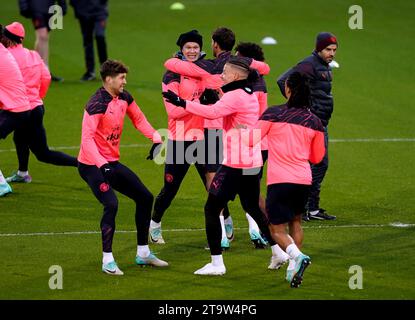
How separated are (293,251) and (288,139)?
1221 mm

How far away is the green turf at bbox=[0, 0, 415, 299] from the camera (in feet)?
38.5

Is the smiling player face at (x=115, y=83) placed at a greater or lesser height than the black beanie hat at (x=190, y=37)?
lesser

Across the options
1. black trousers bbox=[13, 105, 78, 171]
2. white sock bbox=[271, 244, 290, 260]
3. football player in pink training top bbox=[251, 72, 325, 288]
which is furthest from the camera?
black trousers bbox=[13, 105, 78, 171]

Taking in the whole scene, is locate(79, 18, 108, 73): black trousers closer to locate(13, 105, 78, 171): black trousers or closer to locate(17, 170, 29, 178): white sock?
locate(17, 170, 29, 178): white sock

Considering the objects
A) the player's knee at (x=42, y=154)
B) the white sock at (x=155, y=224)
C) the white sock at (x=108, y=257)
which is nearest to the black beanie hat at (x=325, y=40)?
the white sock at (x=155, y=224)

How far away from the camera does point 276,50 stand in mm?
27000

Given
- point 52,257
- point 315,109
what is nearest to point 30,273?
point 52,257

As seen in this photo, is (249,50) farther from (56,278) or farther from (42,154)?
(42,154)

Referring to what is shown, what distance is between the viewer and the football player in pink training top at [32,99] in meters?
16.3

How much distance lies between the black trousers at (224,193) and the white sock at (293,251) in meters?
0.85

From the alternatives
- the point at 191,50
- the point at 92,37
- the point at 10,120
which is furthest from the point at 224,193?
the point at 92,37

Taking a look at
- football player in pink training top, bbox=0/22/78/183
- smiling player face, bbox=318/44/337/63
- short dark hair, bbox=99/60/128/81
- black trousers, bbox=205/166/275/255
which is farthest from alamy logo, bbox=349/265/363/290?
football player in pink training top, bbox=0/22/78/183

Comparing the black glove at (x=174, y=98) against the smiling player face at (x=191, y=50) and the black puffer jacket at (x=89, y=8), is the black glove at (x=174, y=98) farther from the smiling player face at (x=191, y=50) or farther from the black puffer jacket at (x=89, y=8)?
the black puffer jacket at (x=89, y=8)

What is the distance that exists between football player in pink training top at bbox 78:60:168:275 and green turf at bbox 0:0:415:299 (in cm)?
38
